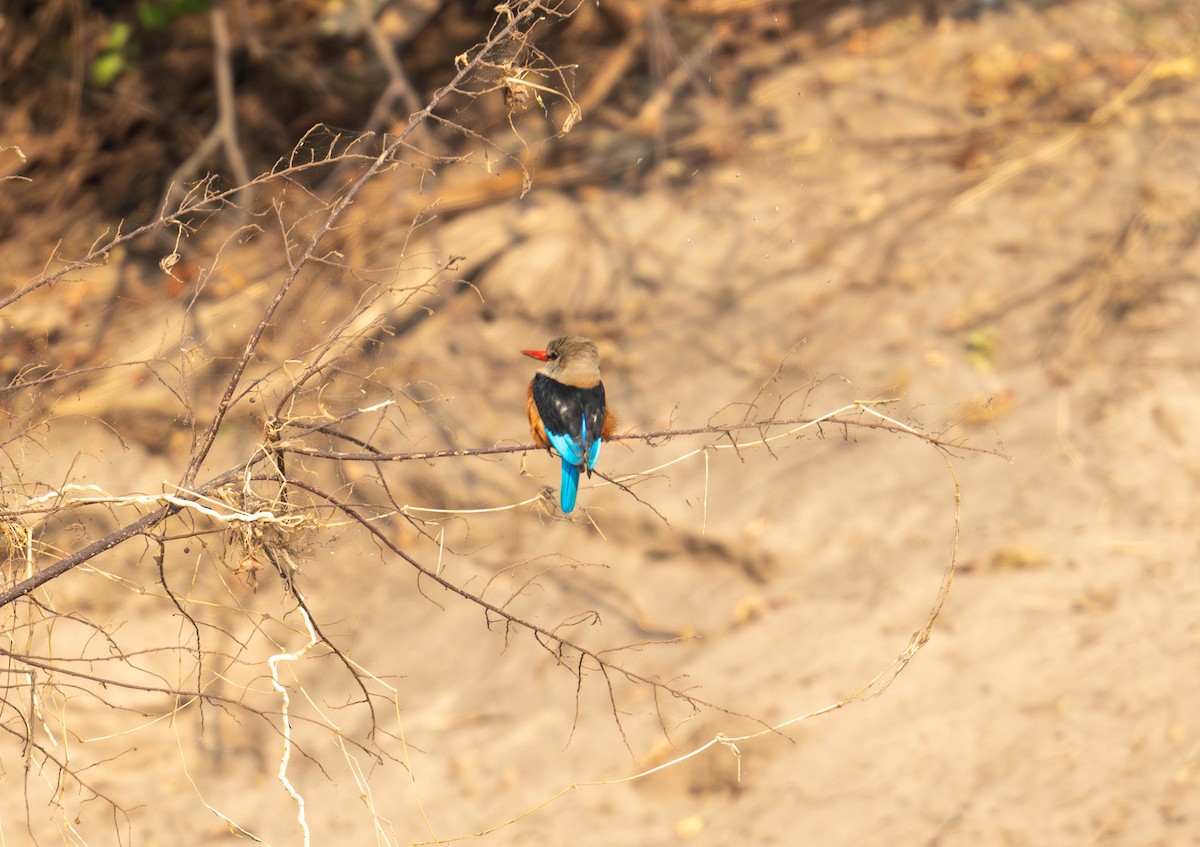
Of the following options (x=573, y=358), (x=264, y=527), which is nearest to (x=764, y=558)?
(x=573, y=358)

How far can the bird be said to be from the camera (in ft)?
11.3

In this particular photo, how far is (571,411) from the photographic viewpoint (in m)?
3.49

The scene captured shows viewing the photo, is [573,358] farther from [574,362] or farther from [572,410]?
[572,410]

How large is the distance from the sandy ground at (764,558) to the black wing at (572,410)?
33.8 inches

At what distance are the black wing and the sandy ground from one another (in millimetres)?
858

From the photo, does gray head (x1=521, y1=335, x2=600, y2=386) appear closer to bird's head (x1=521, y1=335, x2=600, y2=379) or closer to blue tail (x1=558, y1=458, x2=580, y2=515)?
bird's head (x1=521, y1=335, x2=600, y2=379)

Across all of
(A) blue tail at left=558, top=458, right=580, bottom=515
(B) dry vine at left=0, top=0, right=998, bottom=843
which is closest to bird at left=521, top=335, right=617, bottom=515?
(A) blue tail at left=558, top=458, right=580, bottom=515

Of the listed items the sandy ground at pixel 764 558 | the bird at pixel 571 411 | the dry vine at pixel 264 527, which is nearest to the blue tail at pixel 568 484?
the bird at pixel 571 411

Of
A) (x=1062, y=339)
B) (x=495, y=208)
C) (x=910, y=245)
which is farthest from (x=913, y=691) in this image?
(x=495, y=208)

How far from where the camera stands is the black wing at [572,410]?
346 centimetres

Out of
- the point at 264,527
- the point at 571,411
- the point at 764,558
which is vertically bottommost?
the point at 764,558

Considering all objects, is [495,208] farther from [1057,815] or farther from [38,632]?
[1057,815]

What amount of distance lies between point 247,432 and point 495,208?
7.74ft

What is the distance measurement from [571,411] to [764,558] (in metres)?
2.26
